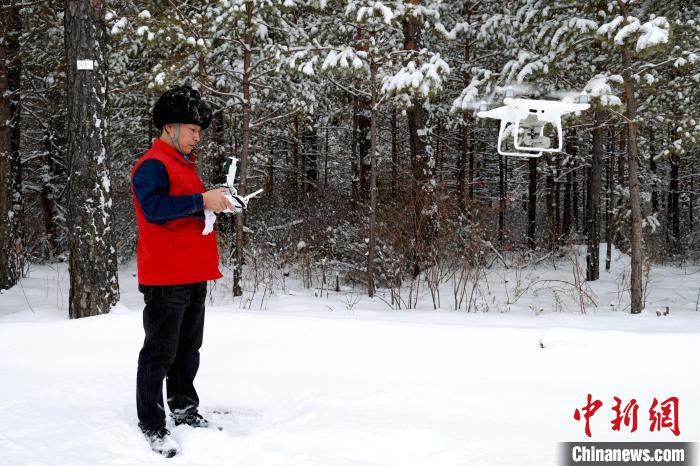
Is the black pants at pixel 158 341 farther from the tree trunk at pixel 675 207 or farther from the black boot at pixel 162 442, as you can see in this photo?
the tree trunk at pixel 675 207

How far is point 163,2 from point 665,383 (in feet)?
31.4

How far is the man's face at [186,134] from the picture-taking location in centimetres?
296

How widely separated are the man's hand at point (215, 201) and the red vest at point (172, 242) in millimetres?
173

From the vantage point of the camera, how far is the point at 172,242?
113 inches

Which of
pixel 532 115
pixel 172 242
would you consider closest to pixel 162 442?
pixel 172 242

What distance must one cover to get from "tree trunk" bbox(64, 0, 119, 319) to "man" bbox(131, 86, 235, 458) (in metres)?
3.35

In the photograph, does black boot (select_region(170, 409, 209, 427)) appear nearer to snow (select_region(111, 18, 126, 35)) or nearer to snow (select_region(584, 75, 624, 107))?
snow (select_region(584, 75, 624, 107))

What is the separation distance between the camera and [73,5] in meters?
5.90

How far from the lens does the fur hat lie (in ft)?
9.60

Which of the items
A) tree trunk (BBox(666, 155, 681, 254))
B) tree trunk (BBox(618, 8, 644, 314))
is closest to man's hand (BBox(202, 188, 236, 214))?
tree trunk (BBox(618, 8, 644, 314))

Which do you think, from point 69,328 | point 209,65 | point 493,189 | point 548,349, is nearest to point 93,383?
point 69,328

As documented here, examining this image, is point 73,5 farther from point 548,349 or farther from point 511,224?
point 511,224

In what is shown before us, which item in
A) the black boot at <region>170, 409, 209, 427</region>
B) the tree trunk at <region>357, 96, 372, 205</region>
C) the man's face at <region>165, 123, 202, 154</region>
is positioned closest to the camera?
the man's face at <region>165, 123, 202, 154</region>

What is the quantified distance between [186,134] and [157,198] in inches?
16.7
